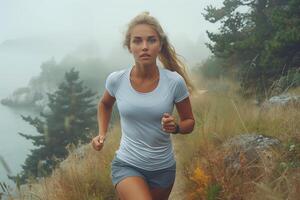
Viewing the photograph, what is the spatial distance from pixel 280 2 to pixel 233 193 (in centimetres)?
1222

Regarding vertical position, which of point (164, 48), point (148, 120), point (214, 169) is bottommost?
point (214, 169)

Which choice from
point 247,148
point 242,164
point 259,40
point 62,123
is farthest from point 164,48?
point 62,123

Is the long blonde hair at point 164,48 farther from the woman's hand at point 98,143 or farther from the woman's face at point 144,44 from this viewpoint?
the woman's hand at point 98,143

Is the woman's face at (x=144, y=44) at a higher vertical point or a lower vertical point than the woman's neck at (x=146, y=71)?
higher

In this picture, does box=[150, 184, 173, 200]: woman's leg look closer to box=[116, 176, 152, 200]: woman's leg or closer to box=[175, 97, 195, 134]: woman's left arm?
box=[116, 176, 152, 200]: woman's leg

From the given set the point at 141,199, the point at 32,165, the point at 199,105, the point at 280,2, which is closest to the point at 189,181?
the point at 141,199

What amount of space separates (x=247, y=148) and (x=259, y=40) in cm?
913

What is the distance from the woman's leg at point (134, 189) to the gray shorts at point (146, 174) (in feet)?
0.12

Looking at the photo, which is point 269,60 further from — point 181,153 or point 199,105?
point 181,153

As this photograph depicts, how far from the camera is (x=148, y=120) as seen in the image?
2.94 meters

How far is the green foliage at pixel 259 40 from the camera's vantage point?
36.0ft

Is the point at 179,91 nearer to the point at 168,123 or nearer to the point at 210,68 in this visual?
the point at 168,123

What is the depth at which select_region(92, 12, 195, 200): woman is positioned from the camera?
293 centimetres

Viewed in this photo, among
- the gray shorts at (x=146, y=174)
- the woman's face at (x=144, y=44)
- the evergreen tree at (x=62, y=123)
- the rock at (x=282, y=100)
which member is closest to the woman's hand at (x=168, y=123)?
the gray shorts at (x=146, y=174)
